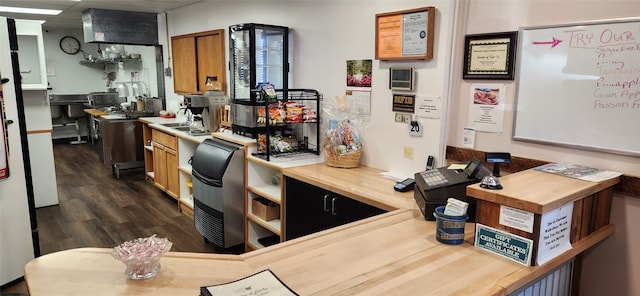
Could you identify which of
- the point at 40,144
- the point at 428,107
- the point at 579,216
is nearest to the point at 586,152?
the point at 579,216

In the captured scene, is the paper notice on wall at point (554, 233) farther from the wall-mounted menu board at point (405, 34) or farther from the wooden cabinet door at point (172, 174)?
the wooden cabinet door at point (172, 174)

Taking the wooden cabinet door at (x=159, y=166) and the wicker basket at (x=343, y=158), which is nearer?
the wicker basket at (x=343, y=158)

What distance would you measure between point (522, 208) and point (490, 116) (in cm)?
99

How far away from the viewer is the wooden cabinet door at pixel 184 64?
532cm

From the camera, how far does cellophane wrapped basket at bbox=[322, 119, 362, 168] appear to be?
10.1 ft

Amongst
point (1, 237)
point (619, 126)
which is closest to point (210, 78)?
point (1, 237)

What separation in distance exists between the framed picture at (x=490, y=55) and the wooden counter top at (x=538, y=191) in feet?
2.13

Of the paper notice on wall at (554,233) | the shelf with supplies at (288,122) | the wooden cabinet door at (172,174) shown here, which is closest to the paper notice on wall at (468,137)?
the paper notice on wall at (554,233)

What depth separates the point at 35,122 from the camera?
4.47 m

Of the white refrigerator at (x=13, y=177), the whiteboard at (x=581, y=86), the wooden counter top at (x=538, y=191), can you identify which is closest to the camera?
the wooden counter top at (x=538, y=191)

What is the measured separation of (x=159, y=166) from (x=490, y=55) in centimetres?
414

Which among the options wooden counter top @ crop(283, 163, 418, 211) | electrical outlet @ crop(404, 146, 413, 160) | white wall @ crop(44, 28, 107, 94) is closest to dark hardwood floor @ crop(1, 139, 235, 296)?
wooden counter top @ crop(283, 163, 418, 211)

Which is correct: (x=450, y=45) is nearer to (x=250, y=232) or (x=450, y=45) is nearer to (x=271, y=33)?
(x=271, y=33)

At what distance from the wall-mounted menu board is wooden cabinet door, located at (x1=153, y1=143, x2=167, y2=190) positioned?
3.21 m
